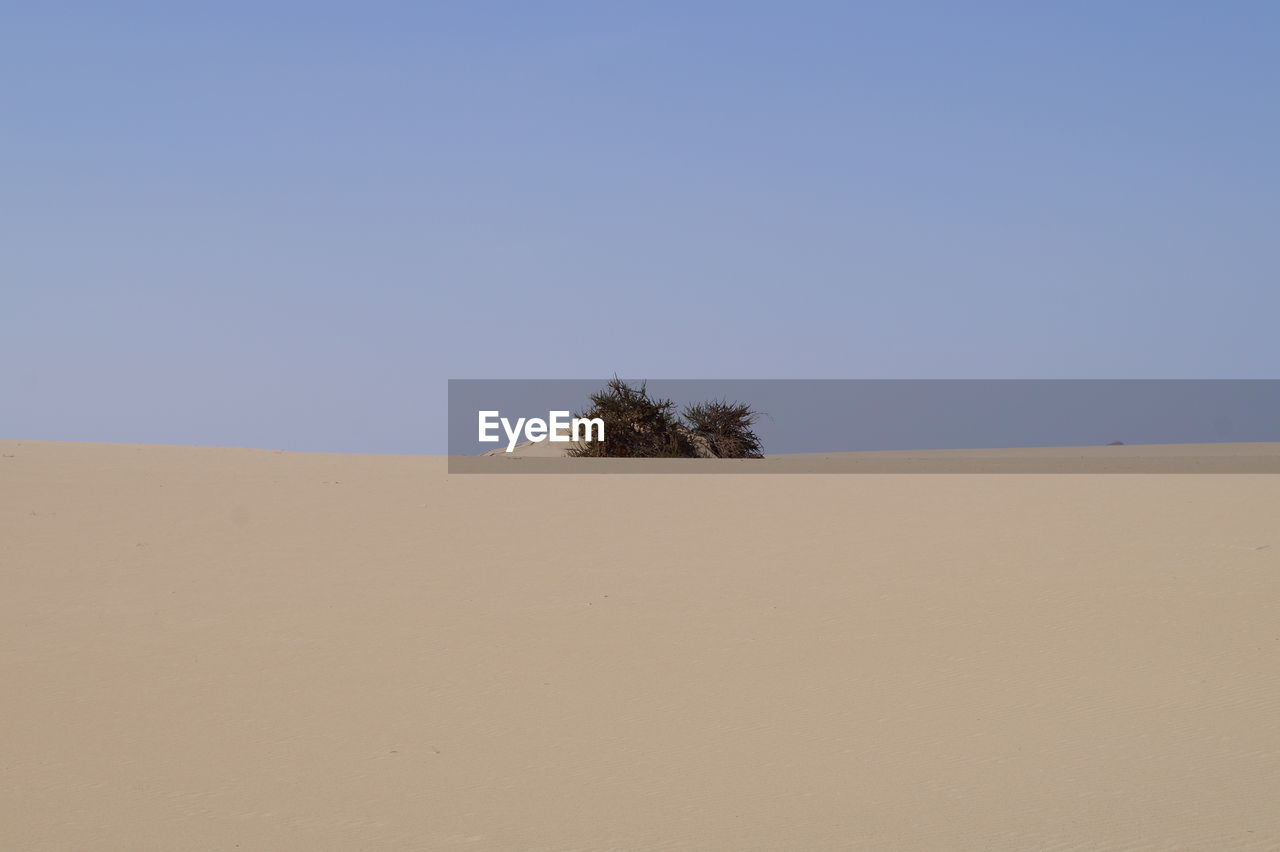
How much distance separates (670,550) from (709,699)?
4.55m

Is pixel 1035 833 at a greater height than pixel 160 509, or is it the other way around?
pixel 160 509

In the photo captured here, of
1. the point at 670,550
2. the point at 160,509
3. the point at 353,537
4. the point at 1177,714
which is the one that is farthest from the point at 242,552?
the point at 1177,714

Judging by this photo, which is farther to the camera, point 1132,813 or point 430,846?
point 1132,813

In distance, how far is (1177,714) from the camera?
585cm

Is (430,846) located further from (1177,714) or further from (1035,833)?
(1177,714)

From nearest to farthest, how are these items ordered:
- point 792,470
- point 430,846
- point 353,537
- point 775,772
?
point 430,846, point 775,772, point 353,537, point 792,470

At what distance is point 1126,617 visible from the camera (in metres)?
7.93

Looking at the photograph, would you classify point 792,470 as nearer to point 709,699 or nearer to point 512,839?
point 709,699

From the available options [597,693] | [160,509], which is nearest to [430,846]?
[597,693]

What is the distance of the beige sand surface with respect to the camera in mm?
4523

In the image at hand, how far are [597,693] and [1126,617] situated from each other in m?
3.91

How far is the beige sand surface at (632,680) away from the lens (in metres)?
4.52

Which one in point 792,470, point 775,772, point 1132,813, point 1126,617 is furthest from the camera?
point 792,470

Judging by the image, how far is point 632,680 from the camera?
6406 millimetres
